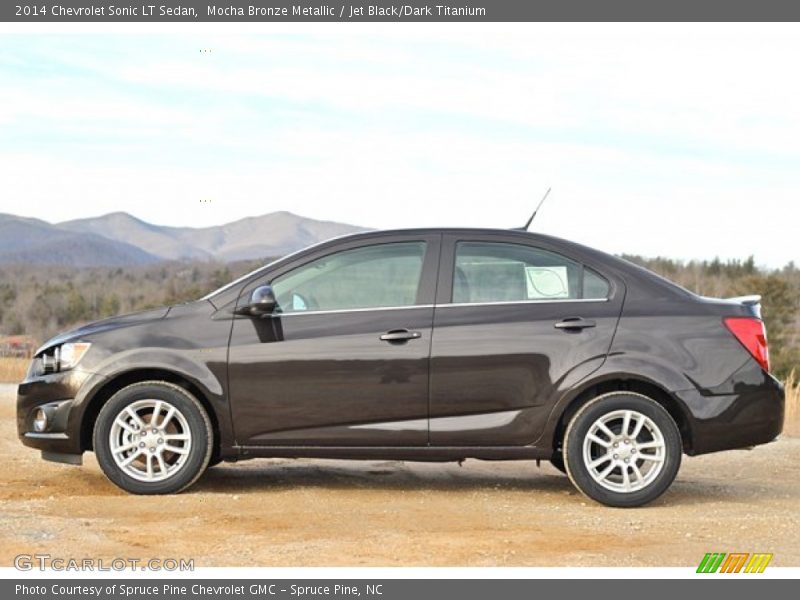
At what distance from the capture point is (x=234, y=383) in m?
8.78

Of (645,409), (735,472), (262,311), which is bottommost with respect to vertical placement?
(735,472)

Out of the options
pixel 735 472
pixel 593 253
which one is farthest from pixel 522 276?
pixel 735 472

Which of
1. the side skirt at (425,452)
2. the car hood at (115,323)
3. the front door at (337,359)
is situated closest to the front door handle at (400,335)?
the front door at (337,359)

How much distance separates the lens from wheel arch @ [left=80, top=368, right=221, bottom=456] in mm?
8883

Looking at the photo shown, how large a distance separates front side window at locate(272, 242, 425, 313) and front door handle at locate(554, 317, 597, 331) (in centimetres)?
97

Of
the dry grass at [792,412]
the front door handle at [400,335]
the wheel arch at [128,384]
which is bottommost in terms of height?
the dry grass at [792,412]

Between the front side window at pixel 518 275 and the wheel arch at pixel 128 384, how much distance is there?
→ 1814mm

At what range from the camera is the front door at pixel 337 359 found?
28.6 feet

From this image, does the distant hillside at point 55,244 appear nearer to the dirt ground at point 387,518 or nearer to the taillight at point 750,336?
the dirt ground at point 387,518

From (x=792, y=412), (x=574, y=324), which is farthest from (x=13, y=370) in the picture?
(x=574, y=324)

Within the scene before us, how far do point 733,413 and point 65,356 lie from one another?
4.42 m

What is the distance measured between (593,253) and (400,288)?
131 cm

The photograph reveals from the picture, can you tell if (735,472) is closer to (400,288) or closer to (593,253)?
(593,253)

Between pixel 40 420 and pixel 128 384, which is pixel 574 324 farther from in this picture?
pixel 40 420
